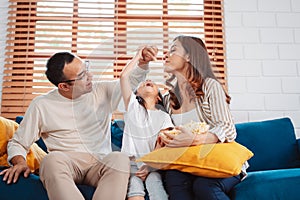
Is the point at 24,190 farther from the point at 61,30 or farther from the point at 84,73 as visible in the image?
the point at 61,30

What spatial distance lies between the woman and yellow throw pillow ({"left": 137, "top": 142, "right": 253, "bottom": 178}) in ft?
0.11

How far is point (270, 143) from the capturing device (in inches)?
74.5

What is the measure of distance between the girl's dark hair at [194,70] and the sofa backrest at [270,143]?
465mm

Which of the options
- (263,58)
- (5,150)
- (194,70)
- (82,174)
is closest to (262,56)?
(263,58)

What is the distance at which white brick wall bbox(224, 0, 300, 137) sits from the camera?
233cm

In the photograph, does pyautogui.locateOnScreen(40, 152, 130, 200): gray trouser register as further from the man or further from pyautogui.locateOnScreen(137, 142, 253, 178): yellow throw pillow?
pyautogui.locateOnScreen(137, 142, 253, 178): yellow throw pillow

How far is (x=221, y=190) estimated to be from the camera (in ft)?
4.22

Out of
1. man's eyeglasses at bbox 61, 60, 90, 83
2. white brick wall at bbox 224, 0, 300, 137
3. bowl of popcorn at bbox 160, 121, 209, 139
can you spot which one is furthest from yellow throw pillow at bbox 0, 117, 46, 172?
white brick wall at bbox 224, 0, 300, 137

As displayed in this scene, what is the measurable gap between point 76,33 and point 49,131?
3.26 ft

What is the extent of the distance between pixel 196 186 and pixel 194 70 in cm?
46

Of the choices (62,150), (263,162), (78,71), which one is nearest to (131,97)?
(78,71)

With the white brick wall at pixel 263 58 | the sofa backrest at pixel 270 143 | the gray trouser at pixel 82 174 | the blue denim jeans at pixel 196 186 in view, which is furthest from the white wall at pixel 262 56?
the gray trouser at pixel 82 174

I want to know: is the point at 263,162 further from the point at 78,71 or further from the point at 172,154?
the point at 78,71

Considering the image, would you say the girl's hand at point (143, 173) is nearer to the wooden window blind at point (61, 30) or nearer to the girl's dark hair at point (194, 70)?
the girl's dark hair at point (194, 70)
